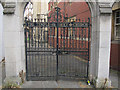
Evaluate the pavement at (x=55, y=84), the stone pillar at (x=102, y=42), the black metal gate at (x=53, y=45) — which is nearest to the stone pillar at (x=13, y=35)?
the black metal gate at (x=53, y=45)

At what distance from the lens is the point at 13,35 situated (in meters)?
4.92

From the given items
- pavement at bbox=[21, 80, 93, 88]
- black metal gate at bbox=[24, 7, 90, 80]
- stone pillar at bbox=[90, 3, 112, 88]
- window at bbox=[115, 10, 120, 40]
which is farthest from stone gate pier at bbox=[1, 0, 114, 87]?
window at bbox=[115, 10, 120, 40]

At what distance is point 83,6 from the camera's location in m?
9.65

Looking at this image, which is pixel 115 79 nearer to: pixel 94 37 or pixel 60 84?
pixel 94 37

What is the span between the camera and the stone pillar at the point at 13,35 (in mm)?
4816

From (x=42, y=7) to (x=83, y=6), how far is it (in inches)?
845

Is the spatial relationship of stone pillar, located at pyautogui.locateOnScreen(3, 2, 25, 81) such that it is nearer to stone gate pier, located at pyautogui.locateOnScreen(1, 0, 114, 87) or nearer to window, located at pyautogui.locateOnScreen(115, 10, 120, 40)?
stone gate pier, located at pyautogui.locateOnScreen(1, 0, 114, 87)

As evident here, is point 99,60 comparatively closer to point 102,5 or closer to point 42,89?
point 102,5

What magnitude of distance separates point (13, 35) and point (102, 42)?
12.2ft

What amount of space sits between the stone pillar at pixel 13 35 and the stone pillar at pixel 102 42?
3.33m

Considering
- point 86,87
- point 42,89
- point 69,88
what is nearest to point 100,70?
point 86,87

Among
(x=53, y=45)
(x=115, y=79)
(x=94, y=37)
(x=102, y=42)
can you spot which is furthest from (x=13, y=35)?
(x=115, y=79)

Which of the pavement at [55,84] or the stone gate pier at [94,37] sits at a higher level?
the stone gate pier at [94,37]

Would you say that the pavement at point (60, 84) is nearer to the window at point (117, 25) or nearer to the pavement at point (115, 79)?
the pavement at point (115, 79)
